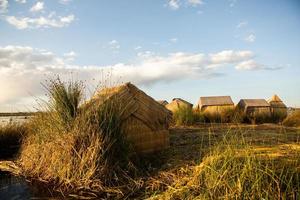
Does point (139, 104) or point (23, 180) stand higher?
point (139, 104)

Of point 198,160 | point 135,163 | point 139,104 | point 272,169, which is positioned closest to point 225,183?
point 272,169

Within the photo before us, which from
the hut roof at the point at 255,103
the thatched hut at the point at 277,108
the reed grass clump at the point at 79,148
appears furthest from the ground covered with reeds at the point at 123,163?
the hut roof at the point at 255,103

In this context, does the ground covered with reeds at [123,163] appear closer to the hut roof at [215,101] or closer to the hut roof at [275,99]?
the hut roof at [215,101]

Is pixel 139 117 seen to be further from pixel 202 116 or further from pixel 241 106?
pixel 241 106

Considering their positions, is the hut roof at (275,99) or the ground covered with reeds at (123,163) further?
the hut roof at (275,99)

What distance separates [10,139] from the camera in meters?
9.66

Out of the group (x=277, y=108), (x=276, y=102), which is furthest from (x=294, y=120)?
(x=276, y=102)

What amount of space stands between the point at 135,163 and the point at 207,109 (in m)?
14.4

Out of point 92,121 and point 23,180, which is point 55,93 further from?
point 23,180

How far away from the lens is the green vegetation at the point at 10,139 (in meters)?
9.37

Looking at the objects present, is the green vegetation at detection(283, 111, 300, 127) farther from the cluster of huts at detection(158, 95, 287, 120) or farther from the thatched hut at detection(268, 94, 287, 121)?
the thatched hut at detection(268, 94, 287, 121)

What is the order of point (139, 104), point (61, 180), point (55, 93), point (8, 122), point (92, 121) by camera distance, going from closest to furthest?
1. point (61, 180)
2. point (92, 121)
3. point (55, 93)
4. point (139, 104)
5. point (8, 122)

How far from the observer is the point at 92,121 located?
6.41 m

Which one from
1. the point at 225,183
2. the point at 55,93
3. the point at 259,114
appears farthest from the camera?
the point at 259,114
